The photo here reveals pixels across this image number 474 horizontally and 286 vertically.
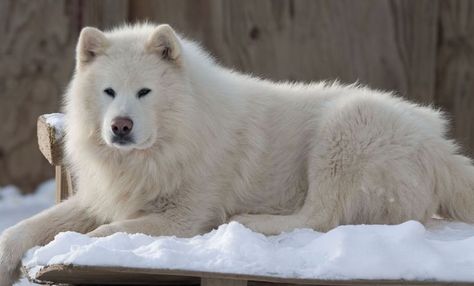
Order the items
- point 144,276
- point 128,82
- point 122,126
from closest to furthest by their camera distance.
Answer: point 144,276
point 122,126
point 128,82

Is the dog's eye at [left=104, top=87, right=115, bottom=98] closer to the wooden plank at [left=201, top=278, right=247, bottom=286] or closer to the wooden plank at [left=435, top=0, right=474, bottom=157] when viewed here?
the wooden plank at [left=201, top=278, right=247, bottom=286]

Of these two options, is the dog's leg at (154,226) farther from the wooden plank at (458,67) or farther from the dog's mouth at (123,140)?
the wooden plank at (458,67)

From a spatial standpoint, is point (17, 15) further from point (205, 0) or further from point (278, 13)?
point (278, 13)

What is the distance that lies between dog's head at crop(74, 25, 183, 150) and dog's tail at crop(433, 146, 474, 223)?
1.44 metres

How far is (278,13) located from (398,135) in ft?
10.3

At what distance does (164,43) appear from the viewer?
521 centimetres

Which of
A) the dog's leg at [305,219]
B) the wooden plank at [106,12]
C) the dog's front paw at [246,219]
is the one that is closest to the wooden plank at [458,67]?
the wooden plank at [106,12]

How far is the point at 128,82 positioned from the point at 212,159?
635 mm

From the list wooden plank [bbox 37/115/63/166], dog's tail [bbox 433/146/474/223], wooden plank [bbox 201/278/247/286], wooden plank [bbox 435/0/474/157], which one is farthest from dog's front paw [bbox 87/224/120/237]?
wooden plank [bbox 435/0/474/157]

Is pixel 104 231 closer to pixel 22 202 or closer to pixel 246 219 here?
pixel 246 219

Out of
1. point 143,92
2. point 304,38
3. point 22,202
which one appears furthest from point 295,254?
point 22,202

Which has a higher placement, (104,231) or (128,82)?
(128,82)

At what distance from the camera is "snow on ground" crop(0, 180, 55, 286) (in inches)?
331

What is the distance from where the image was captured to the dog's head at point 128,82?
16.4ft
